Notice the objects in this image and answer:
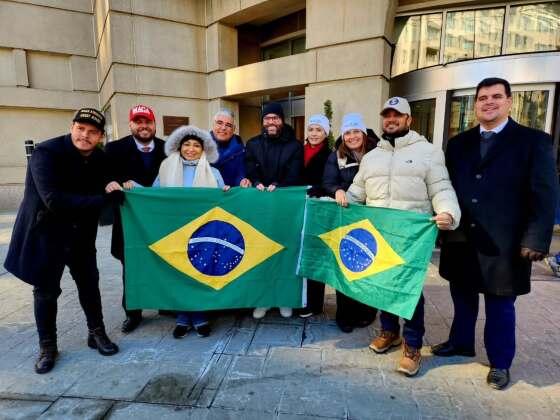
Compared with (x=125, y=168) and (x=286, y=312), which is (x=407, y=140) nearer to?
(x=286, y=312)

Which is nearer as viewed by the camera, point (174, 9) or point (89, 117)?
point (89, 117)

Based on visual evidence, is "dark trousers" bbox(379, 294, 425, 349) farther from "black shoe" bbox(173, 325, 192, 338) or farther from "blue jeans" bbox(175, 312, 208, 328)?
"black shoe" bbox(173, 325, 192, 338)

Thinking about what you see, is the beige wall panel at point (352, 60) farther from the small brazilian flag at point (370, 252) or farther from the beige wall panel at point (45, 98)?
the beige wall panel at point (45, 98)

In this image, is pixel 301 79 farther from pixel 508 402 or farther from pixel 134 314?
pixel 508 402

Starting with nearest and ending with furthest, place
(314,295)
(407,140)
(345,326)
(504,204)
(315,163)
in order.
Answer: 1. (504,204)
2. (407,140)
3. (345,326)
4. (315,163)
5. (314,295)

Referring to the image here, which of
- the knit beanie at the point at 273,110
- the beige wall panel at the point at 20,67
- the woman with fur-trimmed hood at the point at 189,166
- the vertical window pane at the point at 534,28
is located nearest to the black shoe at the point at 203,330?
the woman with fur-trimmed hood at the point at 189,166

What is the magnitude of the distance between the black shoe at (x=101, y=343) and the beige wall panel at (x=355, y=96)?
7.00 m

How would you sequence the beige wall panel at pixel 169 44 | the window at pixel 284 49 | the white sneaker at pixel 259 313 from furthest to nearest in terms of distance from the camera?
the window at pixel 284 49, the beige wall panel at pixel 169 44, the white sneaker at pixel 259 313

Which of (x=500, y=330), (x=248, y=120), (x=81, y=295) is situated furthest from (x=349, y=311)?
(x=248, y=120)

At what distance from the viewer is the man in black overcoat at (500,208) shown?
237 cm

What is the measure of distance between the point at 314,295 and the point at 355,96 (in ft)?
19.6

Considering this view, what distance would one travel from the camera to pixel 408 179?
8.74ft

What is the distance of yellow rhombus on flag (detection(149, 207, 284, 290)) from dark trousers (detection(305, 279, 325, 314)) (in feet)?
2.23

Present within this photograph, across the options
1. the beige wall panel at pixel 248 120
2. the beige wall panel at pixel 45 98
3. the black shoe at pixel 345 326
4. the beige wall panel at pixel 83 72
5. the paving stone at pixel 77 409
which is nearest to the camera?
the paving stone at pixel 77 409
